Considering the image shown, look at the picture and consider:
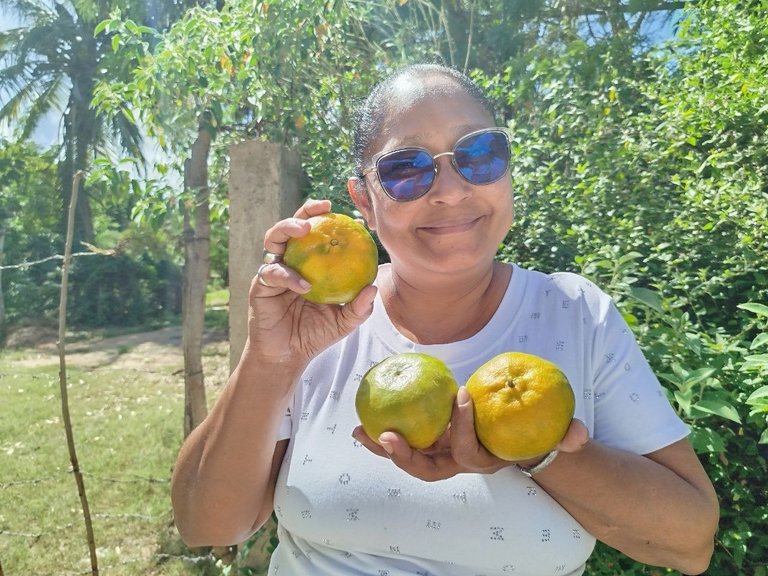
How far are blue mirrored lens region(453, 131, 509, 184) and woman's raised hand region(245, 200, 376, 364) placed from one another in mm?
358

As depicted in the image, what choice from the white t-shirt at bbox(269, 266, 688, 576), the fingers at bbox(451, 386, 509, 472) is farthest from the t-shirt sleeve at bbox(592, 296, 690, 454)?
the fingers at bbox(451, 386, 509, 472)

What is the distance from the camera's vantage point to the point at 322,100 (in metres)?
3.80

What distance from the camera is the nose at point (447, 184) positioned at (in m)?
1.48

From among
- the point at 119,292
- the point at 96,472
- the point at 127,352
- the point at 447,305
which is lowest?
the point at 119,292

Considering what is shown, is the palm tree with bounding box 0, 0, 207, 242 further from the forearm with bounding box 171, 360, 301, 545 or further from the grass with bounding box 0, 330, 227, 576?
the forearm with bounding box 171, 360, 301, 545

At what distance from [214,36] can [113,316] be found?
15.8 m

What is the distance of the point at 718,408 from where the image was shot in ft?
6.03

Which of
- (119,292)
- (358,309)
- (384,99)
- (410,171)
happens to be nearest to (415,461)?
(358,309)

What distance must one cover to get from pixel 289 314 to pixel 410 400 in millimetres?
401

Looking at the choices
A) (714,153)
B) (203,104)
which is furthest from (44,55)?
(714,153)

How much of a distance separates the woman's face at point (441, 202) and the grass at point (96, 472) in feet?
8.65

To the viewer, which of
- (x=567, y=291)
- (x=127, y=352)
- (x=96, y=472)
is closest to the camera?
(x=567, y=291)

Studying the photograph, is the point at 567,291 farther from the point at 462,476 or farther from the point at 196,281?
the point at 196,281

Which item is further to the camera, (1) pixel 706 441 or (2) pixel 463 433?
(1) pixel 706 441
